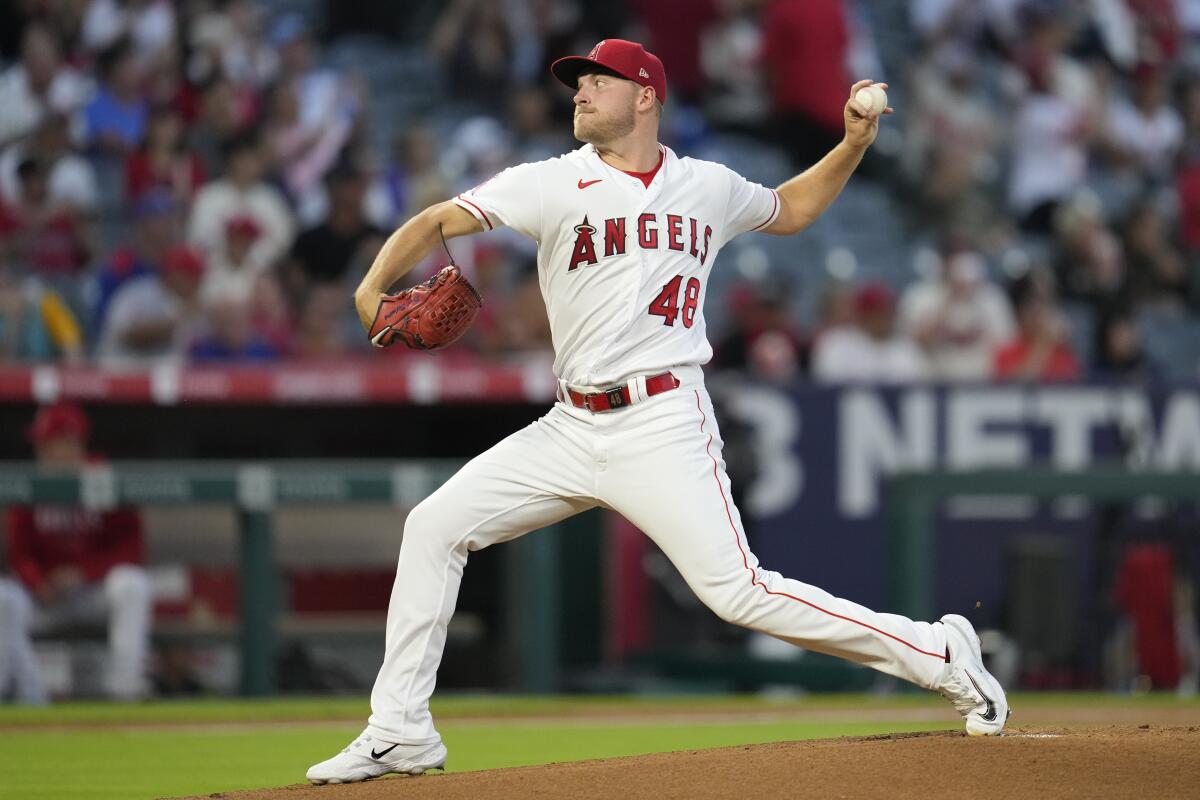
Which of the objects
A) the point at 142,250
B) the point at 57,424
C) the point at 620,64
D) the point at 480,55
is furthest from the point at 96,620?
the point at 480,55

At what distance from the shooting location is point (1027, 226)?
11.9 metres

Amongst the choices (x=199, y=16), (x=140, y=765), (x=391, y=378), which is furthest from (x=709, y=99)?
(x=140, y=765)

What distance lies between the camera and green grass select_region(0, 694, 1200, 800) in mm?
5367

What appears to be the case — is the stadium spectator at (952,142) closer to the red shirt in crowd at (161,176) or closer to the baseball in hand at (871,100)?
the red shirt in crowd at (161,176)

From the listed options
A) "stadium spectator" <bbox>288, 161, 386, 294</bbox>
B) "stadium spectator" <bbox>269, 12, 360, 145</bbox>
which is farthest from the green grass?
"stadium spectator" <bbox>269, 12, 360, 145</bbox>

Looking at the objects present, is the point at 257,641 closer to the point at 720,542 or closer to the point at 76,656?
the point at 76,656

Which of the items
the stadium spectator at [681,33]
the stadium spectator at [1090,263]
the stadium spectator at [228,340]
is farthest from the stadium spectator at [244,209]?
the stadium spectator at [1090,263]

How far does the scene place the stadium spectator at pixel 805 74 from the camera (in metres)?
11.5

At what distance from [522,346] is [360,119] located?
7.97 ft

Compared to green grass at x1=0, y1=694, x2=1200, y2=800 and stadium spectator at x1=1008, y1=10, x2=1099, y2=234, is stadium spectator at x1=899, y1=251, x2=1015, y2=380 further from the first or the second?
green grass at x1=0, y1=694, x2=1200, y2=800

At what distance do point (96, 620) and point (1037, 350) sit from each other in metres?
5.28

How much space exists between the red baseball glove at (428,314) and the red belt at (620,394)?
360 millimetres

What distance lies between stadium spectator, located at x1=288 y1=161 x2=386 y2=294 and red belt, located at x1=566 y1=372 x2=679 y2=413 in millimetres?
5519

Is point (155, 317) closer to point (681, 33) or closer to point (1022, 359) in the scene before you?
point (681, 33)
